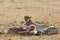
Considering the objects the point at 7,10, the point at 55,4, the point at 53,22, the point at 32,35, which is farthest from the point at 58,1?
the point at 32,35

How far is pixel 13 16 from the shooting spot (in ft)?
30.4

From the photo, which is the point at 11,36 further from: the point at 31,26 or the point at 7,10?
the point at 7,10

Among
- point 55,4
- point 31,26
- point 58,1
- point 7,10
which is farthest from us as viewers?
point 58,1

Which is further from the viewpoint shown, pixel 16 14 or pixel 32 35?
pixel 16 14

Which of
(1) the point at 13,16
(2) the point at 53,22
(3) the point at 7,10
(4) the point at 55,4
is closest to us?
(2) the point at 53,22

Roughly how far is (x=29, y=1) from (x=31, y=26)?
5667 mm

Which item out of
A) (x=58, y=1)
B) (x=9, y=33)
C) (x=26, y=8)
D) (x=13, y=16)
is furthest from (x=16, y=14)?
(x=58, y=1)

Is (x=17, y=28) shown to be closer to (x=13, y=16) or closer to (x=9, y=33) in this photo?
(x=9, y=33)

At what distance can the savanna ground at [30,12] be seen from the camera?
693 centimetres

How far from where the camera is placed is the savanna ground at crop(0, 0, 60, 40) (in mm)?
6933

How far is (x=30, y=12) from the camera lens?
A: 32.8 feet

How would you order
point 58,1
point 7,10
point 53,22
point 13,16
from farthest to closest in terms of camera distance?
point 58,1, point 7,10, point 13,16, point 53,22

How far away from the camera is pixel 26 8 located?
35.1 ft

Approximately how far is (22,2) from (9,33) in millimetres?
5149
